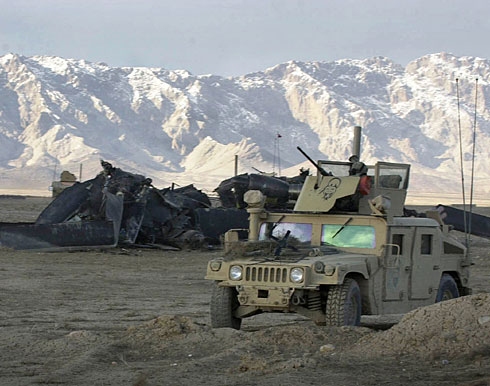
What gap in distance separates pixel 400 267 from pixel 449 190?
173668 mm

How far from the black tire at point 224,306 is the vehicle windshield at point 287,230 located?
1100 mm

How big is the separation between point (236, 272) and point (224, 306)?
19.4 inches

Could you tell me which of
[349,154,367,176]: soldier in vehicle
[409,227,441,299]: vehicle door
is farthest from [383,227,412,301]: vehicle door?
[349,154,367,176]: soldier in vehicle

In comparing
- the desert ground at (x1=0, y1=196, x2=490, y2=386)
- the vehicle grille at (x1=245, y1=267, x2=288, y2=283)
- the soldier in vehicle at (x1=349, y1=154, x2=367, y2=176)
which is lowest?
the desert ground at (x1=0, y1=196, x2=490, y2=386)

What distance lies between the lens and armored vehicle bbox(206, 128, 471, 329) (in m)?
11.9

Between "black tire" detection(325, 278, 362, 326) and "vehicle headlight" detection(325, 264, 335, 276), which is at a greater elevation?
"vehicle headlight" detection(325, 264, 335, 276)

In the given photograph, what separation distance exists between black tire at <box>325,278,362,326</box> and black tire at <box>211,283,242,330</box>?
1096 mm

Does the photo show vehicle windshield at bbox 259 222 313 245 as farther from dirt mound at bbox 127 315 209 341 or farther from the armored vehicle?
dirt mound at bbox 127 315 209 341

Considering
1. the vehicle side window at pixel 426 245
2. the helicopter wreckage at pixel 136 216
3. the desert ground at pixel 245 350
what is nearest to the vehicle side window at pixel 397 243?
the vehicle side window at pixel 426 245

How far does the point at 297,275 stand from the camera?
460 inches

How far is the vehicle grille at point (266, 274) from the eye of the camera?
464 inches

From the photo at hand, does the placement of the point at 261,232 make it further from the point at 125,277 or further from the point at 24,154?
the point at 24,154

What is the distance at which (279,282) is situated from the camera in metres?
11.8

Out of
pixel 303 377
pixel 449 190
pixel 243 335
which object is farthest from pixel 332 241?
pixel 449 190
